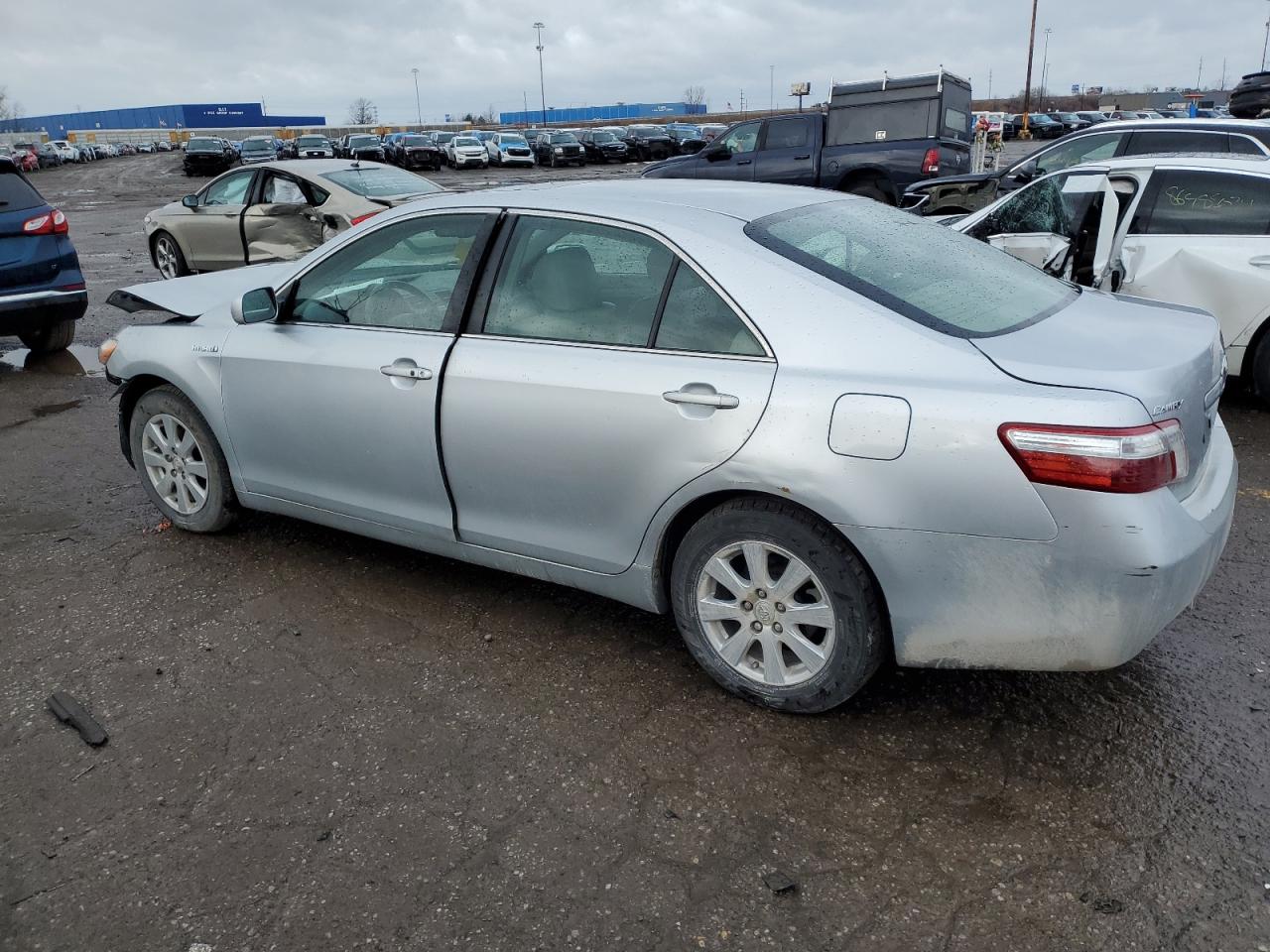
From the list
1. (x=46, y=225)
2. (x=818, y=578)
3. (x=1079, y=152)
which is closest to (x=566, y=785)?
(x=818, y=578)

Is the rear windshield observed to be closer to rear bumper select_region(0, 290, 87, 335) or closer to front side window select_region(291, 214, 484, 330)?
front side window select_region(291, 214, 484, 330)

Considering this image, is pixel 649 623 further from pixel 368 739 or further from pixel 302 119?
pixel 302 119

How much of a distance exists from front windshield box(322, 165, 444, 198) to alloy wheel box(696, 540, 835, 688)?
314 inches

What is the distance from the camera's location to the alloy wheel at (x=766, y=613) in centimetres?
302

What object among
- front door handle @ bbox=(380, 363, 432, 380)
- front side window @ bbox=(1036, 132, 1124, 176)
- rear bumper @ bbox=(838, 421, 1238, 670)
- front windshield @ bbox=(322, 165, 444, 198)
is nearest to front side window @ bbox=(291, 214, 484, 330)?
front door handle @ bbox=(380, 363, 432, 380)

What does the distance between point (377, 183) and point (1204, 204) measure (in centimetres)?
760

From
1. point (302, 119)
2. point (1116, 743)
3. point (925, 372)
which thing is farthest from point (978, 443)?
point (302, 119)

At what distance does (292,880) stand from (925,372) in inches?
83.4

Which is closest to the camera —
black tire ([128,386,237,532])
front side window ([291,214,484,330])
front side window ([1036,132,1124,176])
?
front side window ([291,214,484,330])

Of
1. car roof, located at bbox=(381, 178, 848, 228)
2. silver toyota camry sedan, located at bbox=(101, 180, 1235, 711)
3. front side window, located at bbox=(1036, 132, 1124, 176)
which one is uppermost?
car roof, located at bbox=(381, 178, 848, 228)

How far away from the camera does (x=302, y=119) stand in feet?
382

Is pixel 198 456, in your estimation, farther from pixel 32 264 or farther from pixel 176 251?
pixel 176 251

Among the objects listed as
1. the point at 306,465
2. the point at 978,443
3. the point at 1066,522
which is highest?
the point at 978,443

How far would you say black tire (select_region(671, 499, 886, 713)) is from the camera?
2920 millimetres
